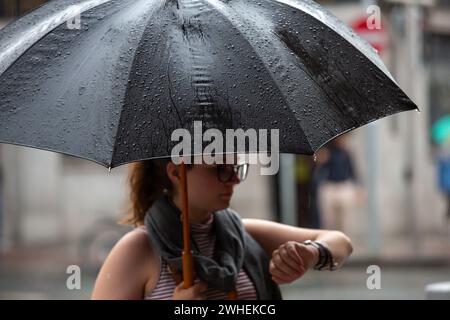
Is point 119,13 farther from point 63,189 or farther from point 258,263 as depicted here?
point 63,189

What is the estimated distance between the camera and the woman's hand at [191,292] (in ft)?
9.88

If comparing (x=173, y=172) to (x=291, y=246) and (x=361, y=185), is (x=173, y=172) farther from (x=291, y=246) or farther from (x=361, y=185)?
(x=361, y=185)

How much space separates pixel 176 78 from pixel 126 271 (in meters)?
0.73

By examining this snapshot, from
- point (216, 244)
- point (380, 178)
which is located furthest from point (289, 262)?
point (380, 178)

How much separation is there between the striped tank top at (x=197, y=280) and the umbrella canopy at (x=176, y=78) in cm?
63

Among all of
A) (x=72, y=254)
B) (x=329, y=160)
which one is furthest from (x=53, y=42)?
(x=72, y=254)

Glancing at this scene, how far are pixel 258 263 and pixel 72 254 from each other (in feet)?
41.3

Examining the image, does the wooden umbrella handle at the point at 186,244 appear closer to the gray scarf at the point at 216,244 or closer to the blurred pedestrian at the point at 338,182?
the gray scarf at the point at 216,244

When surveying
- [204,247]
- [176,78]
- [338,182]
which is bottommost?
[204,247]

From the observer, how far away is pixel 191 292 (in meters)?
3.02

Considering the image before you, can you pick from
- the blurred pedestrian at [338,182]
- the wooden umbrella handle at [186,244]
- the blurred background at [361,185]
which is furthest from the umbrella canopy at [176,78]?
the blurred background at [361,185]

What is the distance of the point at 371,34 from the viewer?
42.4 ft

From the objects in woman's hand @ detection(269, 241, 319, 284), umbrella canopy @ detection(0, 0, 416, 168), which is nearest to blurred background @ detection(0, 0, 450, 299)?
woman's hand @ detection(269, 241, 319, 284)

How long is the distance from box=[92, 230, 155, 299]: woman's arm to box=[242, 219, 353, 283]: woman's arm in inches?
16.1
